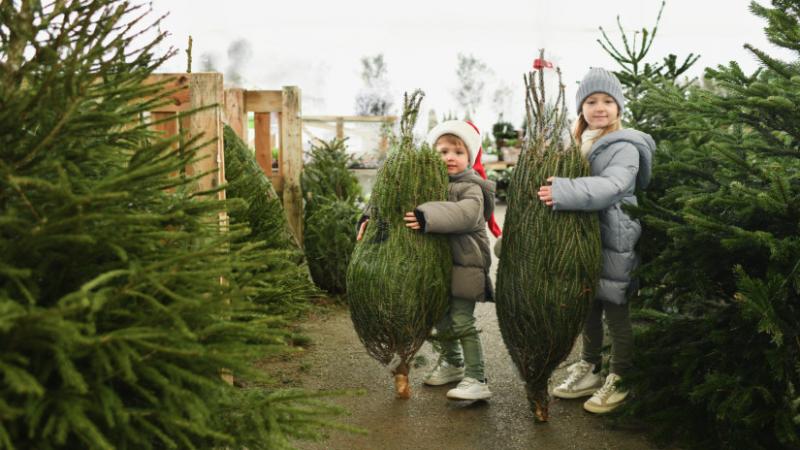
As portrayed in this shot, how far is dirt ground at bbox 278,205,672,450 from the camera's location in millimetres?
3365

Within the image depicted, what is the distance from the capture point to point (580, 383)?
396cm

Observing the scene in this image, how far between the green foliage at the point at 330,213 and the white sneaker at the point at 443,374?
1.87 meters

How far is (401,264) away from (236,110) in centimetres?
256

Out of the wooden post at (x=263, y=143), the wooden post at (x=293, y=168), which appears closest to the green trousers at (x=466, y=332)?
the wooden post at (x=293, y=168)

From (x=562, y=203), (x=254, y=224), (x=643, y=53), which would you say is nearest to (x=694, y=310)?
(x=562, y=203)

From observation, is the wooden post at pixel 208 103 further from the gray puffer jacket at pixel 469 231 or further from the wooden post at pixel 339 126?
the wooden post at pixel 339 126

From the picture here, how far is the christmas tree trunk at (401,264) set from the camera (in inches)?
142

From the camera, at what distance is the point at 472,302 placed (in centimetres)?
388

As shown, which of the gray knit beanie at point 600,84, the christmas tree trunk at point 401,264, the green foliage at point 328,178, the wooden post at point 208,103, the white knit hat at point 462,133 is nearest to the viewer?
the wooden post at point 208,103

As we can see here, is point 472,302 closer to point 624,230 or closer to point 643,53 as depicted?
point 624,230

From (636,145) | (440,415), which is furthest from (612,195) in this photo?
(440,415)

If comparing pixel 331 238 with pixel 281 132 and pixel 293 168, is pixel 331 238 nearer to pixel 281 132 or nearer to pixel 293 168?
pixel 293 168

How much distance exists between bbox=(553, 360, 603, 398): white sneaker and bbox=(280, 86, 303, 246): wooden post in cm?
272

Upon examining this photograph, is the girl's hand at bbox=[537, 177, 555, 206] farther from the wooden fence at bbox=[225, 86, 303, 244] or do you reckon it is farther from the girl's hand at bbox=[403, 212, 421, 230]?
the wooden fence at bbox=[225, 86, 303, 244]
